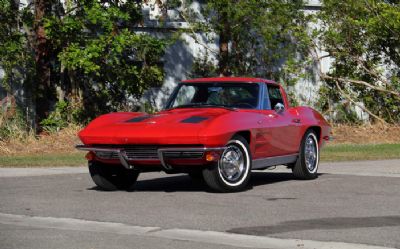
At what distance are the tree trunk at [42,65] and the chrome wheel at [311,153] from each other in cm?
1114

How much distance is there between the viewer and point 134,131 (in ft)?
37.3

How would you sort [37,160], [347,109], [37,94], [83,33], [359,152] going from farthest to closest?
1. [347,109]
2. [37,94]
3. [83,33]
4. [359,152]
5. [37,160]

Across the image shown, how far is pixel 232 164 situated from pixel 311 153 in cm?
246

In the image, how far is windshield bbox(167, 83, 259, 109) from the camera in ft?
41.3

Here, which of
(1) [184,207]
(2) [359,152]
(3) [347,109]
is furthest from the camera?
(3) [347,109]

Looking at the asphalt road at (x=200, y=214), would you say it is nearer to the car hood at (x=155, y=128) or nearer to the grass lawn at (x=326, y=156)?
the car hood at (x=155, y=128)

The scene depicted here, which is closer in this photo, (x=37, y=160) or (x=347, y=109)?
(x=37, y=160)

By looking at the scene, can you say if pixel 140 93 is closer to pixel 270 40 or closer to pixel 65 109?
pixel 65 109

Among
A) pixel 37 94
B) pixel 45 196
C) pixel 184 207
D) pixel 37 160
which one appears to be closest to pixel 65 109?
pixel 37 94

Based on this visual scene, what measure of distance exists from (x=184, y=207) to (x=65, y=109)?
13.5 meters

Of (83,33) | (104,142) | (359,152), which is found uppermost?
(83,33)

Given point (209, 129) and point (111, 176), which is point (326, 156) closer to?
point (111, 176)

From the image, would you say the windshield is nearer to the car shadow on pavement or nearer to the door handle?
the door handle

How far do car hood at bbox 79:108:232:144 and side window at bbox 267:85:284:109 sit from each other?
1.25 meters
